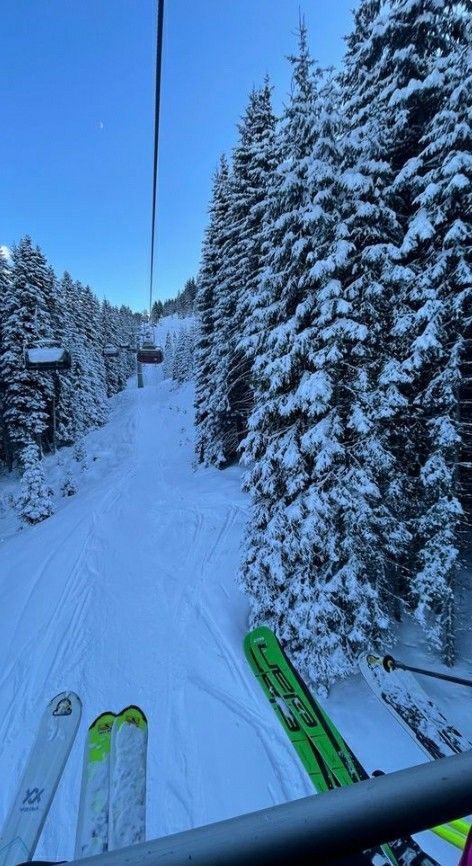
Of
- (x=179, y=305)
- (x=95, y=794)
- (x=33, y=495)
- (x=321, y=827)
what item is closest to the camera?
(x=321, y=827)

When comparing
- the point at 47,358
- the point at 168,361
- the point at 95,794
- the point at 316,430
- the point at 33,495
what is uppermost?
the point at 168,361

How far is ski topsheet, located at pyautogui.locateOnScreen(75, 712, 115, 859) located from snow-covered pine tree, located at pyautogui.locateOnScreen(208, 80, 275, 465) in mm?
9932

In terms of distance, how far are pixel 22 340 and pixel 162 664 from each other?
24771 millimetres

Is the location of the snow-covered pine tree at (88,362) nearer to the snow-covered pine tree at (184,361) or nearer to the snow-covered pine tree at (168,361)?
the snow-covered pine tree at (184,361)

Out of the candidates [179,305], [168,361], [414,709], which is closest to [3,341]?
[414,709]

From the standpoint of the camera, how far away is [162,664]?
7.85m

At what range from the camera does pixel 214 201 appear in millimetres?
21875

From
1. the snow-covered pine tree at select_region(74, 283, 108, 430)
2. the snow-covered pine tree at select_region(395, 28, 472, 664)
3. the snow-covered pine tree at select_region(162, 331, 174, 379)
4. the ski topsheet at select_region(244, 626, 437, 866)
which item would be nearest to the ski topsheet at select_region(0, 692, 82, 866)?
the ski topsheet at select_region(244, 626, 437, 866)

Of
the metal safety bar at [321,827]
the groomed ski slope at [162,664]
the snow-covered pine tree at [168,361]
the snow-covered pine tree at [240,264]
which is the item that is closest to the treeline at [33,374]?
the groomed ski slope at [162,664]

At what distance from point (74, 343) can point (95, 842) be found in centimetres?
3685

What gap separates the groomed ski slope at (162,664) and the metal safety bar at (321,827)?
6.26 meters

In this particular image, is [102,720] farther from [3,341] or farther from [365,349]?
[3,341]

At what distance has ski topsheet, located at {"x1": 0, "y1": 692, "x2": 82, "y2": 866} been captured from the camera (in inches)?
151

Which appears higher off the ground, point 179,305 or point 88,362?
point 179,305
